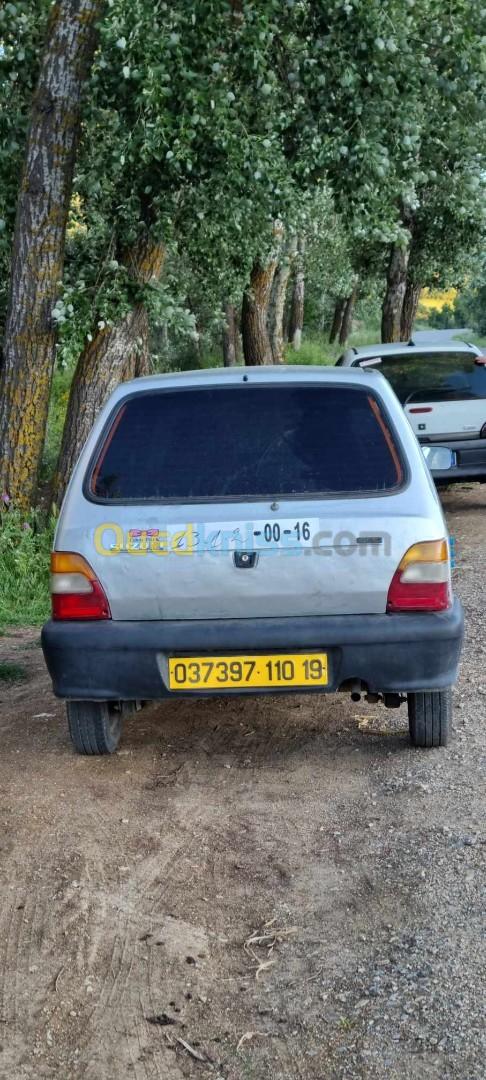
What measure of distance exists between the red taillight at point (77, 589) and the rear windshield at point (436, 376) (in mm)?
8048

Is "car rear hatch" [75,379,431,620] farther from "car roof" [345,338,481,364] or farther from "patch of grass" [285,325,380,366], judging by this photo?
"patch of grass" [285,325,380,366]

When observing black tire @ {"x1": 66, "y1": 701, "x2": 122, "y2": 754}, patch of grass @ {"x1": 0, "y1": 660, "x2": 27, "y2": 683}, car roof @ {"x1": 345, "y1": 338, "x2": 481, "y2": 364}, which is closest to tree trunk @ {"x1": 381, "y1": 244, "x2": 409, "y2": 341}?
car roof @ {"x1": 345, "y1": 338, "x2": 481, "y2": 364}

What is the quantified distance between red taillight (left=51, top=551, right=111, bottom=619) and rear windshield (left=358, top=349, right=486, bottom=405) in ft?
26.4

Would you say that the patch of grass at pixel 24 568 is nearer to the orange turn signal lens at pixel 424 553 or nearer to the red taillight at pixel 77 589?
the red taillight at pixel 77 589

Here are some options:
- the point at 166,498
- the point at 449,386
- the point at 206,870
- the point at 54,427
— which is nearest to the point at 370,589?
the point at 166,498

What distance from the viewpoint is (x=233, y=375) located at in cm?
563

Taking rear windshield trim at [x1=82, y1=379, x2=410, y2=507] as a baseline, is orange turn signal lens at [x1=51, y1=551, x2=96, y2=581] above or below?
below

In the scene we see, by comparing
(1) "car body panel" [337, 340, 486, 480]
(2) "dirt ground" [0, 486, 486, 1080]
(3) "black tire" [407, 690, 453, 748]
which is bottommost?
(2) "dirt ground" [0, 486, 486, 1080]

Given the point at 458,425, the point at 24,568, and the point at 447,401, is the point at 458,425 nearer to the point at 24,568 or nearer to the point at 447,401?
the point at 447,401

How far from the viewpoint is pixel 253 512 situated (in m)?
5.15

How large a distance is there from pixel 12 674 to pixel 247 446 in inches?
118

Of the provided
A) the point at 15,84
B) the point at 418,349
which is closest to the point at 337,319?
the point at 418,349

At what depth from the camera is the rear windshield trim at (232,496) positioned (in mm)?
5191

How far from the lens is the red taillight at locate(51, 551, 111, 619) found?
5.24 meters
